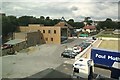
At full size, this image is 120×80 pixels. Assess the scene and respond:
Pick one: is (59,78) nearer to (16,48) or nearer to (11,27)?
(16,48)

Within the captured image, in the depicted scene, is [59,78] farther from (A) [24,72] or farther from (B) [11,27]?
(B) [11,27]

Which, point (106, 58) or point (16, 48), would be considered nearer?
point (106, 58)

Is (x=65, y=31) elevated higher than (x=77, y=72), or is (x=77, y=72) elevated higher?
(x=65, y=31)

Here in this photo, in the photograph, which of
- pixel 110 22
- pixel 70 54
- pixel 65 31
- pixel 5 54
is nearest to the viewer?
pixel 70 54

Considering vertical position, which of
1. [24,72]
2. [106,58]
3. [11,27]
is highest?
[11,27]

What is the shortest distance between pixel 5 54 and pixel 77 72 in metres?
12.9

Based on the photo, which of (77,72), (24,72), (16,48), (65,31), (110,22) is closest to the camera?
(77,72)

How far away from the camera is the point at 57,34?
36.9 meters

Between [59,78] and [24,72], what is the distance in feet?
20.4

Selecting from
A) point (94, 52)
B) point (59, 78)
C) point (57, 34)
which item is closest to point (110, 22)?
point (57, 34)

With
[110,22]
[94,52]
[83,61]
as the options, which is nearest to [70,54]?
[94,52]

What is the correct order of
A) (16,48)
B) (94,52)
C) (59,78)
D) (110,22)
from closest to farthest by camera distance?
(59,78) < (94,52) < (16,48) < (110,22)

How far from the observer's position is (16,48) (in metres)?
27.4

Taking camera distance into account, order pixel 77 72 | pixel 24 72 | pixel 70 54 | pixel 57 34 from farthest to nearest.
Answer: pixel 57 34, pixel 70 54, pixel 24 72, pixel 77 72
